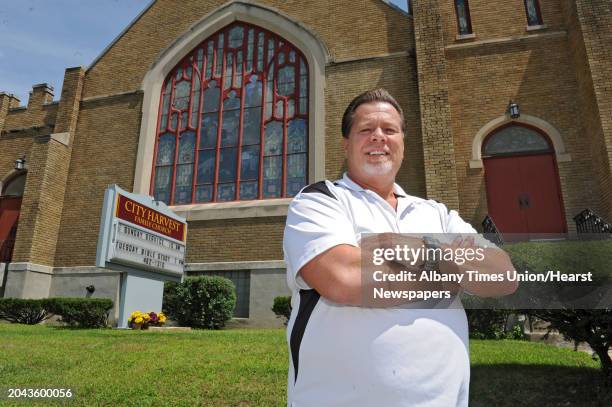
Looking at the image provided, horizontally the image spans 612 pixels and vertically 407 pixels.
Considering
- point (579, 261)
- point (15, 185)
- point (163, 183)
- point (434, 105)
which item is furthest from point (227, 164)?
point (579, 261)

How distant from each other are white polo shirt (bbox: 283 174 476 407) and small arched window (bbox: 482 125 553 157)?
42.4 ft

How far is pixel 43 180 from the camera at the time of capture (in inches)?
599

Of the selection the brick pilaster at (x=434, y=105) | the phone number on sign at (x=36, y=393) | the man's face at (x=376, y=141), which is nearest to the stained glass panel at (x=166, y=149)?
the brick pilaster at (x=434, y=105)

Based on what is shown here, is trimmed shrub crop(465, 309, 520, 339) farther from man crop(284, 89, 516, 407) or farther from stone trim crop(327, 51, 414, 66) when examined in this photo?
stone trim crop(327, 51, 414, 66)

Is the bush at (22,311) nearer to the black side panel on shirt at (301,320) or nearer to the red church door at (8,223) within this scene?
the red church door at (8,223)

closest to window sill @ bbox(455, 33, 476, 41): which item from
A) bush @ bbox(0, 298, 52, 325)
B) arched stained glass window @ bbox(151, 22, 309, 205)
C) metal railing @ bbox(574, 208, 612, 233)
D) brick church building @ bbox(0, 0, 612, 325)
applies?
brick church building @ bbox(0, 0, 612, 325)

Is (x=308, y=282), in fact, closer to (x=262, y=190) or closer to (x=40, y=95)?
(x=262, y=190)

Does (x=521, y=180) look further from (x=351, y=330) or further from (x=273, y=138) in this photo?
(x=351, y=330)

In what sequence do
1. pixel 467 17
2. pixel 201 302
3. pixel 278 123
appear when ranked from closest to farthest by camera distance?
pixel 201 302 < pixel 467 17 < pixel 278 123

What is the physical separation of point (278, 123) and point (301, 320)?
14022 millimetres

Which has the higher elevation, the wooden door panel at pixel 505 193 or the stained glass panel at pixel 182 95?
the stained glass panel at pixel 182 95

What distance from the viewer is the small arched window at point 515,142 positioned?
12.7m

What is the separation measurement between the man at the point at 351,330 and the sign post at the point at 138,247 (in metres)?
9.27

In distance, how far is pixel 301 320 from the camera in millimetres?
1216
